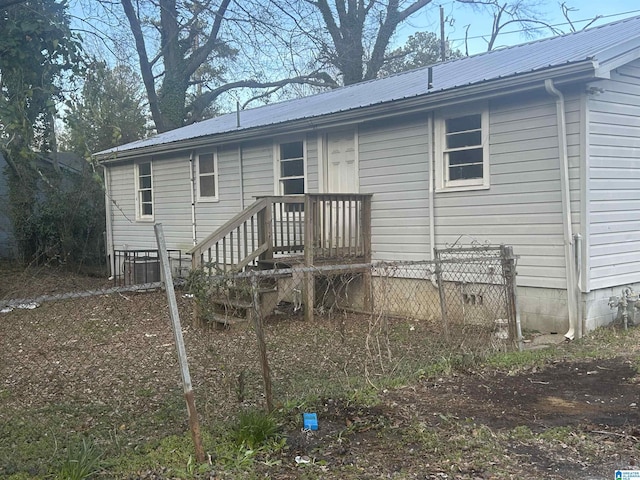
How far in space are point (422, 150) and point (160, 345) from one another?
4663 millimetres

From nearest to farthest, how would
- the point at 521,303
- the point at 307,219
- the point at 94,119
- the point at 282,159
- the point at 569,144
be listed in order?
the point at 94,119 → the point at 569,144 → the point at 521,303 → the point at 307,219 → the point at 282,159

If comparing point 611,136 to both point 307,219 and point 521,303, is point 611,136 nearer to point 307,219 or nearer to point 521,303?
point 521,303

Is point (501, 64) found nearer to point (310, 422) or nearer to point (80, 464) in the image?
point (310, 422)

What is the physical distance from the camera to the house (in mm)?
7312

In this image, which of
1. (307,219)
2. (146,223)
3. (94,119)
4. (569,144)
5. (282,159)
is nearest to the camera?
(94,119)

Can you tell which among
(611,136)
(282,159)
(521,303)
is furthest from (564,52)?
(282,159)

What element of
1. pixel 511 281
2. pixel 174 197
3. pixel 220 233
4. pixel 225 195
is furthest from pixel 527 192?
pixel 174 197

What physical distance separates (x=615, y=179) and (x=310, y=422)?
18.7ft

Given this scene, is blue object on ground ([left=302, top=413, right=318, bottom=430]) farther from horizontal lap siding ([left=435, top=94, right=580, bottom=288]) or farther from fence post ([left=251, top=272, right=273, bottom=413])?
horizontal lap siding ([left=435, top=94, right=580, bottom=288])

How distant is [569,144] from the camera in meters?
7.34

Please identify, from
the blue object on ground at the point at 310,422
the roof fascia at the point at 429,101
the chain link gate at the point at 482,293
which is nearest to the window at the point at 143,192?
the roof fascia at the point at 429,101

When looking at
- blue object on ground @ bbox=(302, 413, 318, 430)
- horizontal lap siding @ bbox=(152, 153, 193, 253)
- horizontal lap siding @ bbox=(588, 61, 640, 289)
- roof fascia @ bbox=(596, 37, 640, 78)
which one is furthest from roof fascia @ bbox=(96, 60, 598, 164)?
blue object on ground @ bbox=(302, 413, 318, 430)

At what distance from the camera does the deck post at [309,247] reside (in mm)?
8859

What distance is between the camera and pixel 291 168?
11508mm
